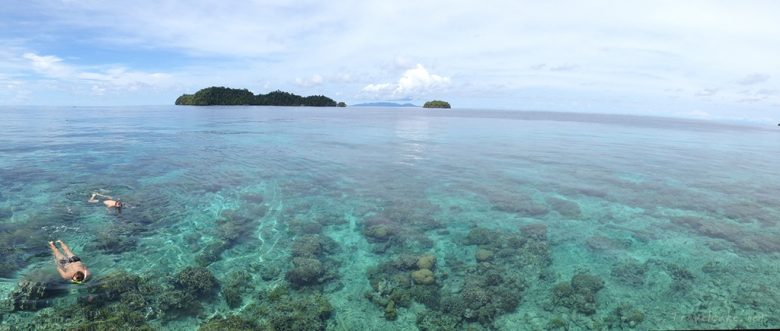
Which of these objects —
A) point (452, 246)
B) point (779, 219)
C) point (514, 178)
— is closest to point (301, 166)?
point (514, 178)

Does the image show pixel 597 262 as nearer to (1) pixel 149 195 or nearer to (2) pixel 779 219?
(2) pixel 779 219

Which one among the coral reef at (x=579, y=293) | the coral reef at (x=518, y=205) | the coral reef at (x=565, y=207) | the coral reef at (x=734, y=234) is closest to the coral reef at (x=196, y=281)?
the coral reef at (x=579, y=293)

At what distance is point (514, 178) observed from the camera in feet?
125

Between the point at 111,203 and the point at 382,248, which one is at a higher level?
the point at 111,203

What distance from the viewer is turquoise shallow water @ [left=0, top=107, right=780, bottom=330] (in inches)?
597

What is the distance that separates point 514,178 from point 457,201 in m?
11.1

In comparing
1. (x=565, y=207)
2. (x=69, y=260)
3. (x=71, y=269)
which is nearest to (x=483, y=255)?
(x=565, y=207)

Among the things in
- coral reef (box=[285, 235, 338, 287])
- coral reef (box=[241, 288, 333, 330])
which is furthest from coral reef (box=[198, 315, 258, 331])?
coral reef (box=[285, 235, 338, 287])

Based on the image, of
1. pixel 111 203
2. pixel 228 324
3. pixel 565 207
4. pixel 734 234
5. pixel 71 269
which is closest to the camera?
pixel 228 324

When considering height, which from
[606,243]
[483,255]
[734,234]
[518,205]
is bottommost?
[483,255]

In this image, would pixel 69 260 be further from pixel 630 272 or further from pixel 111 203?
pixel 630 272

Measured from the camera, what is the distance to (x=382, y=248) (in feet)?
68.7

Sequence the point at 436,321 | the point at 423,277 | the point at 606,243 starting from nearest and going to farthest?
the point at 436,321, the point at 423,277, the point at 606,243

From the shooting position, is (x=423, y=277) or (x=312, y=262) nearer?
(x=423, y=277)
